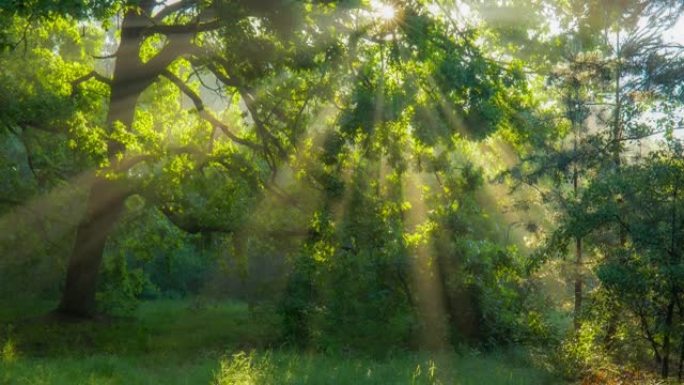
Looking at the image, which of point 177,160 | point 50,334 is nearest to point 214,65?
point 177,160

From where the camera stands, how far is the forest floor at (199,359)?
11719 mm

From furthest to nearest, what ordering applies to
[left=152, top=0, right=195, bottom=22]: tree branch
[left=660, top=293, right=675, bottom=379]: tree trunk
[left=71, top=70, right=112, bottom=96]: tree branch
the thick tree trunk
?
the thick tree trunk, [left=71, top=70, right=112, bottom=96]: tree branch, [left=152, top=0, right=195, bottom=22]: tree branch, [left=660, top=293, right=675, bottom=379]: tree trunk

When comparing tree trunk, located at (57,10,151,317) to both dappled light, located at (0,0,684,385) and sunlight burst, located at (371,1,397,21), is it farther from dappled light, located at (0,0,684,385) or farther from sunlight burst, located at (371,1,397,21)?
sunlight burst, located at (371,1,397,21)

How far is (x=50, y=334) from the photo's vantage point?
1984cm

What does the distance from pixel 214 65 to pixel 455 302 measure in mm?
10384

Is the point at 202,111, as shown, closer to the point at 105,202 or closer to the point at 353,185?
the point at 105,202

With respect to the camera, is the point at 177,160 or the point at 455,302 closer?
the point at 177,160

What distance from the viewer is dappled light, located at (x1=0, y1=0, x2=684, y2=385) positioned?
1409 centimetres

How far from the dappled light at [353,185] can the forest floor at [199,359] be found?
5.9 inches

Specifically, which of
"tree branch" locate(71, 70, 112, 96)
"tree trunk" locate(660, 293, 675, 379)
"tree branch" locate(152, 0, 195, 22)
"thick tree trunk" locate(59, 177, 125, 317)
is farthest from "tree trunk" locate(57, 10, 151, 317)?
"tree trunk" locate(660, 293, 675, 379)

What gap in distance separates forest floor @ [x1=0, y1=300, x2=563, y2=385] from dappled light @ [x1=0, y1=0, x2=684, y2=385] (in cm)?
15

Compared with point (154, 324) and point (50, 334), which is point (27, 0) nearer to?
point (50, 334)

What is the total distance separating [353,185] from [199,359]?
6.11m

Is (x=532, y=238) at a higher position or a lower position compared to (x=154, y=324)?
higher
